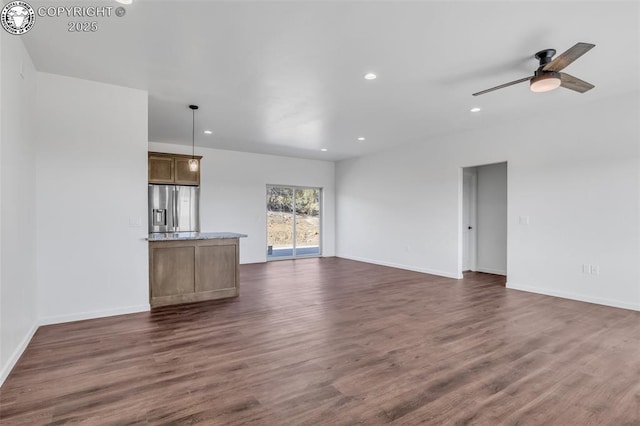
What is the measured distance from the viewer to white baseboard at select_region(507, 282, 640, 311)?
431 centimetres

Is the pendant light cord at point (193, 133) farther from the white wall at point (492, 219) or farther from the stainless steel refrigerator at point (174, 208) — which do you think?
the white wall at point (492, 219)

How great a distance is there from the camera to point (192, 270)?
15.1ft

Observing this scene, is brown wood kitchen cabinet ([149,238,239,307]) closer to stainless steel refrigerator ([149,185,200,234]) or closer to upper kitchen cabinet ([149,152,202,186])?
stainless steel refrigerator ([149,185,200,234])

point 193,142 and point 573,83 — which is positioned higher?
point 193,142

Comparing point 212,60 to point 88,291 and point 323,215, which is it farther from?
point 323,215

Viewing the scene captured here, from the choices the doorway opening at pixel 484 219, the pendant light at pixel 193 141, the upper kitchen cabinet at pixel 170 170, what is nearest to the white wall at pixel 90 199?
the pendant light at pixel 193 141

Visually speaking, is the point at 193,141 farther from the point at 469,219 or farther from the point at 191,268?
the point at 469,219

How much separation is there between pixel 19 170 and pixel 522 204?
21.2 feet

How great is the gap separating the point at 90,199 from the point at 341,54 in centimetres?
323

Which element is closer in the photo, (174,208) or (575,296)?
(575,296)

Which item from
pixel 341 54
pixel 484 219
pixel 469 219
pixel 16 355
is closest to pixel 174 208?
pixel 16 355

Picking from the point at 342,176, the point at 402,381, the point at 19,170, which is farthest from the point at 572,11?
the point at 342,176

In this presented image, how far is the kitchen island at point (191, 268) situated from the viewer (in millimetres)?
4336

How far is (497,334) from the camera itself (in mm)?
3357
